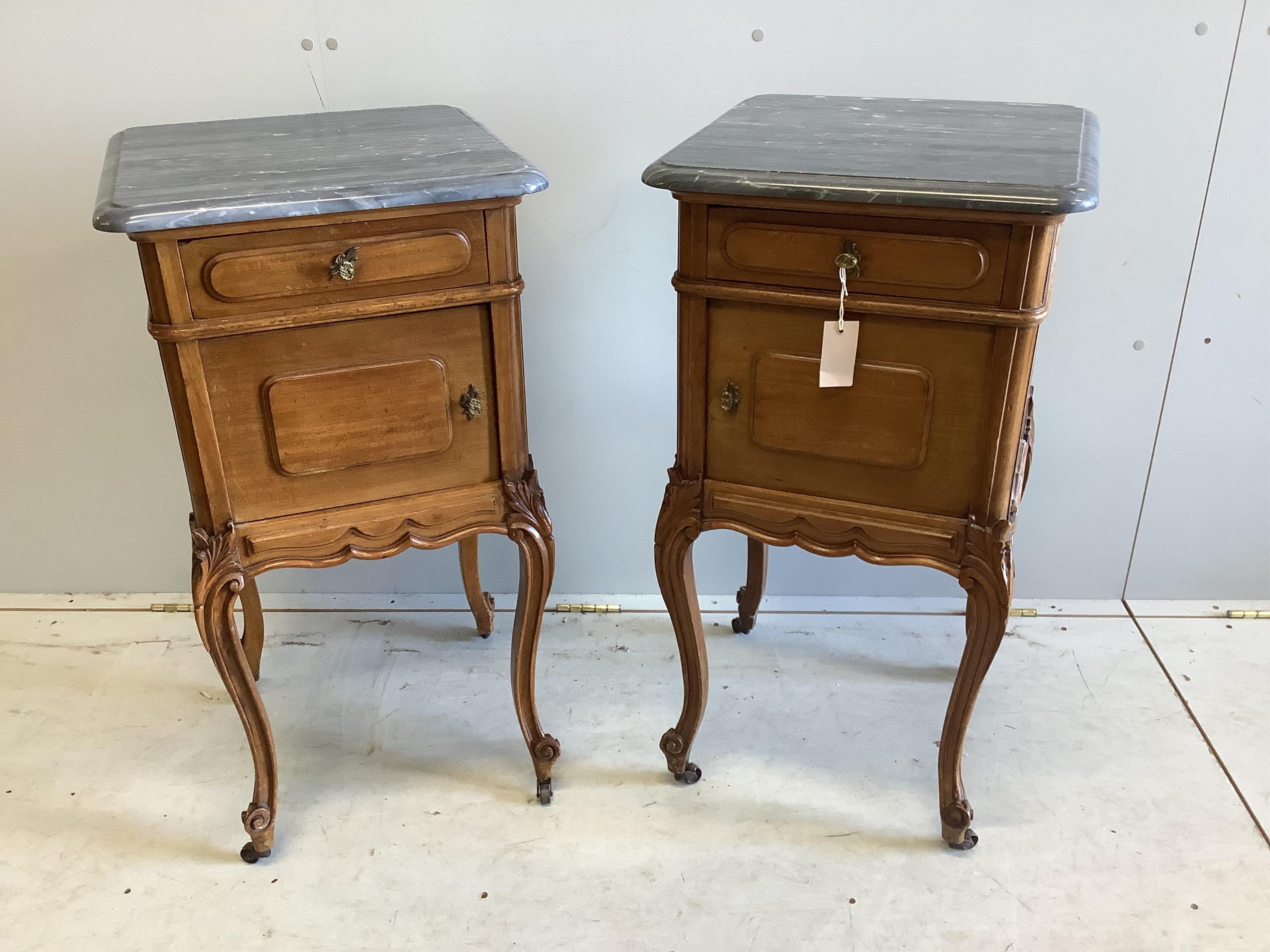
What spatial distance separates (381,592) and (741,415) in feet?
3.52

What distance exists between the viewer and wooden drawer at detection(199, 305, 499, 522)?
1.31 meters

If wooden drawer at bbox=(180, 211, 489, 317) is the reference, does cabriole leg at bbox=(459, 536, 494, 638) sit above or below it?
below

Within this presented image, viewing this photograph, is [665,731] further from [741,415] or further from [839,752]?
[741,415]

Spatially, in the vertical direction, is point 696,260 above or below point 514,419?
above

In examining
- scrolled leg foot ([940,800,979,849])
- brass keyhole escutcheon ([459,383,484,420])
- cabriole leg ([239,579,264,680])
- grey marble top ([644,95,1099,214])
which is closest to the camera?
grey marble top ([644,95,1099,214])

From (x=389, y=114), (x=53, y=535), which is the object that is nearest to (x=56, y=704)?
(x=53, y=535)

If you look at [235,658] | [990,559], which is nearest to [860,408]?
[990,559]

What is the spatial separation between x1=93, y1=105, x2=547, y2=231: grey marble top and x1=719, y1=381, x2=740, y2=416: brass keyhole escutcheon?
0.35m

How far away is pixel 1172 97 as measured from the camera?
171 centimetres

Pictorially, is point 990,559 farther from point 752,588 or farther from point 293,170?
point 293,170

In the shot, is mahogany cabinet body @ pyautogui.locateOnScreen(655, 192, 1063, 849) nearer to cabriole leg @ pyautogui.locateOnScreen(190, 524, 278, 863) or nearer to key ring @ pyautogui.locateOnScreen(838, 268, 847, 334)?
key ring @ pyautogui.locateOnScreen(838, 268, 847, 334)

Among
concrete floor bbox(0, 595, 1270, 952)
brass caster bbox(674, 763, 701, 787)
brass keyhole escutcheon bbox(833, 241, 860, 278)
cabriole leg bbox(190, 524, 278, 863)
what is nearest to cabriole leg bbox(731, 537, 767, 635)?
concrete floor bbox(0, 595, 1270, 952)

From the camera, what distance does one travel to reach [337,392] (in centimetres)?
134

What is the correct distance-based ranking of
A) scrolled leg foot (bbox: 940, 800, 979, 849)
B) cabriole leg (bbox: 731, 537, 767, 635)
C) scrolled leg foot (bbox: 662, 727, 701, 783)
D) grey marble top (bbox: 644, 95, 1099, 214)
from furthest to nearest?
cabriole leg (bbox: 731, 537, 767, 635), scrolled leg foot (bbox: 662, 727, 701, 783), scrolled leg foot (bbox: 940, 800, 979, 849), grey marble top (bbox: 644, 95, 1099, 214)
